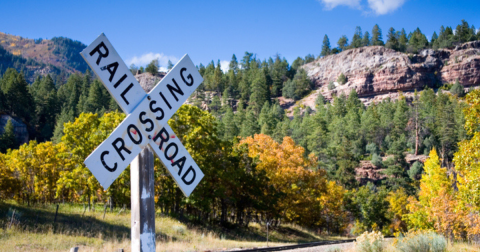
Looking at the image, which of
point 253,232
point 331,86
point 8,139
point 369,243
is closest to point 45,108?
point 8,139

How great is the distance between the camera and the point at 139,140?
2.71 meters

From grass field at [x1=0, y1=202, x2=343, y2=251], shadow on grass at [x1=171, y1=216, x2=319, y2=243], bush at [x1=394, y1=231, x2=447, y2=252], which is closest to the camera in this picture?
bush at [x1=394, y1=231, x2=447, y2=252]

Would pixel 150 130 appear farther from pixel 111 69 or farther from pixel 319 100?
pixel 319 100

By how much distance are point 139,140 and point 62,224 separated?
19.5m

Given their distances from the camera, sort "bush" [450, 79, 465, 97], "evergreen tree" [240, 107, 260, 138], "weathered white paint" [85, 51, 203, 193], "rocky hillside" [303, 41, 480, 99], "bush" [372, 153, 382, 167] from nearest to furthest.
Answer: "weathered white paint" [85, 51, 203, 193] < "bush" [372, 153, 382, 167] < "evergreen tree" [240, 107, 260, 138] < "bush" [450, 79, 465, 97] < "rocky hillside" [303, 41, 480, 99]

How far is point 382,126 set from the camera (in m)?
94.4

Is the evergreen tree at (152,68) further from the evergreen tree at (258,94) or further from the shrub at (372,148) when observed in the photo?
the shrub at (372,148)

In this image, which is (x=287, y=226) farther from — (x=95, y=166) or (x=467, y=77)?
(x=467, y=77)

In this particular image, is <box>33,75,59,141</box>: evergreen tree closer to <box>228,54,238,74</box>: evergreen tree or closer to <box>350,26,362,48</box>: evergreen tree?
<box>228,54,238,74</box>: evergreen tree

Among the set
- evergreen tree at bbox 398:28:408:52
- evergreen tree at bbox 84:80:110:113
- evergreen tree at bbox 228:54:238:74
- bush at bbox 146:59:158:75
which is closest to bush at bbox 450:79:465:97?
evergreen tree at bbox 398:28:408:52

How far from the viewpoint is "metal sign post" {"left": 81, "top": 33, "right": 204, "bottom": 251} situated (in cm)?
256

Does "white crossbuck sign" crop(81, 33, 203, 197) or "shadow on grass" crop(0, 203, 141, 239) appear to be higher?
"white crossbuck sign" crop(81, 33, 203, 197)

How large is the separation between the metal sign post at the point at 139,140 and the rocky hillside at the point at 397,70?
498ft

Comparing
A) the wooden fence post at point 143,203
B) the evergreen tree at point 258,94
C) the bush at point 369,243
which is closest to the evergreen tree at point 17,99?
the evergreen tree at point 258,94
